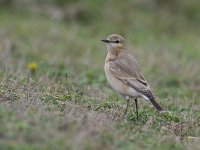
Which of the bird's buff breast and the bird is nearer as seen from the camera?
the bird

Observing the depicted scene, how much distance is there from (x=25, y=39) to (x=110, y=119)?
7530 millimetres

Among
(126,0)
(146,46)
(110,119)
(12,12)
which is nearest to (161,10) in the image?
(126,0)

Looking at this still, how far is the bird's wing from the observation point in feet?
31.5

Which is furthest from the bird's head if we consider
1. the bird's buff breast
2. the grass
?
the grass

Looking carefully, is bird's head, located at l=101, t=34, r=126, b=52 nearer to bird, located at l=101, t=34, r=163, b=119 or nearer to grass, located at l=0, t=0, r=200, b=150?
bird, located at l=101, t=34, r=163, b=119

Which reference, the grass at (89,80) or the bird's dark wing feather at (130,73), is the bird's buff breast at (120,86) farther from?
the grass at (89,80)

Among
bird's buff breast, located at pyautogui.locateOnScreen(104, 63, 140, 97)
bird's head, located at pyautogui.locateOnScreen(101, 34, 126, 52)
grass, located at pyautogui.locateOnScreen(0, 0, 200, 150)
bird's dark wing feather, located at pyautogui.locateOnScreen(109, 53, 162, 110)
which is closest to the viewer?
grass, located at pyautogui.locateOnScreen(0, 0, 200, 150)

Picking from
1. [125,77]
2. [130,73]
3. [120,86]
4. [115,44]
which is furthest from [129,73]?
[115,44]

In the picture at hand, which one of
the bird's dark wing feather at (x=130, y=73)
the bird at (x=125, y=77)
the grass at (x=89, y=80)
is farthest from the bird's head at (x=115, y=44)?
the grass at (x=89, y=80)

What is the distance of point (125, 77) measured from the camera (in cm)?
988

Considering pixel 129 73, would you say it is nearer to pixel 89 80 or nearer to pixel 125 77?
pixel 125 77

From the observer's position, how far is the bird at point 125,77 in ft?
31.5

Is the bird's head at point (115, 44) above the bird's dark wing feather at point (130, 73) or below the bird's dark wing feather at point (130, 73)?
above

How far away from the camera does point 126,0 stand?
18.8 m
